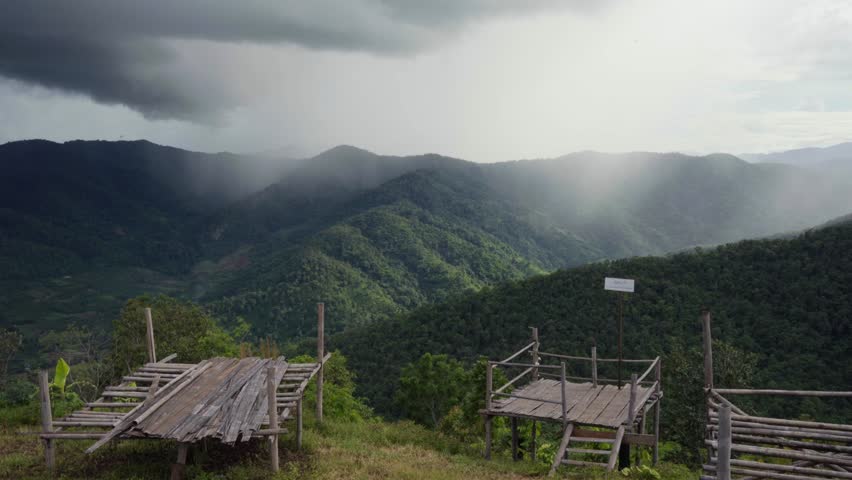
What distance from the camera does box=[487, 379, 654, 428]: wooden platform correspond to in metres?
9.98

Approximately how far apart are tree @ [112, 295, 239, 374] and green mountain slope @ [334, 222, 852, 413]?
52.2 feet

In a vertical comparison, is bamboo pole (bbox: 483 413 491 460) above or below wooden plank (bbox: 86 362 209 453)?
below

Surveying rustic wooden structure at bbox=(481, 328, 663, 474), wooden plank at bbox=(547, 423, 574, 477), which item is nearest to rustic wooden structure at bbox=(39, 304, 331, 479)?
rustic wooden structure at bbox=(481, 328, 663, 474)

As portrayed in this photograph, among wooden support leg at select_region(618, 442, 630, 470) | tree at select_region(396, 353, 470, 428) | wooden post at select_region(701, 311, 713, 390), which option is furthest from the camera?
tree at select_region(396, 353, 470, 428)

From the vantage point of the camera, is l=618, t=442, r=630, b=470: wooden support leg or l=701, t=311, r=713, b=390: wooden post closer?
l=701, t=311, r=713, b=390: wooden post

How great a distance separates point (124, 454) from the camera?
9023 millimetres

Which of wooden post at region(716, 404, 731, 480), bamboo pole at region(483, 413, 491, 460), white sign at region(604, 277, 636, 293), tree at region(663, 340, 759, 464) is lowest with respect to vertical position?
tree at region(663, 340, 759, 464)

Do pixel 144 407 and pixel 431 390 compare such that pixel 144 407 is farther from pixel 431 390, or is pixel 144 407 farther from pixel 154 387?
pixel 431 390

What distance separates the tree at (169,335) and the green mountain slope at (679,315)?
52.2 ft

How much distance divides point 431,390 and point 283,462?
2159cm

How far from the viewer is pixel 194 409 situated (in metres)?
7.86

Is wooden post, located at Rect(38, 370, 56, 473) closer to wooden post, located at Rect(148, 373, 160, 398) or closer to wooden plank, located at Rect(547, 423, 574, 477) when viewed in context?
wooden post, located at Rect(148, 373, 160, 398)

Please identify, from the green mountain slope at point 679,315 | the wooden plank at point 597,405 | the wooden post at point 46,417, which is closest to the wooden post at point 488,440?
the wooden plank at point 597,405

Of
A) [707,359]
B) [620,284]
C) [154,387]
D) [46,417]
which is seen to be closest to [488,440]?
[620,284]
